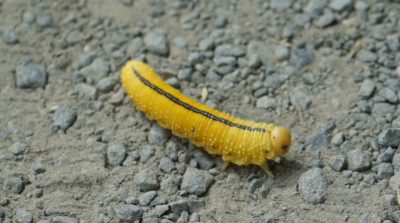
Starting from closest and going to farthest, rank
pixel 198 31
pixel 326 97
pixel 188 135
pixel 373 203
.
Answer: pixel 373 203, pixel 188 135, pixel 326 97, pixel 198 31

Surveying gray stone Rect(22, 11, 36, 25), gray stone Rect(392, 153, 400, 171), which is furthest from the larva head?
gray stone Rect(22, 11, 36, 25)

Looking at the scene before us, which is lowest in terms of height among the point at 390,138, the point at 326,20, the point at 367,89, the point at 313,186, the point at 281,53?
the point at 313,186

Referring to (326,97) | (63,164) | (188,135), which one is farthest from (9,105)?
(326,97)

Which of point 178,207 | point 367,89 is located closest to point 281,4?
point 367,89

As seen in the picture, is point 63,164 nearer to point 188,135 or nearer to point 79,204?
point 79,204

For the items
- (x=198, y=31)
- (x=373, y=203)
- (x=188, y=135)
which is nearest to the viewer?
(x=373, y=203)

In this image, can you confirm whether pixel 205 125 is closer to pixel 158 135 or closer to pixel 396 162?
pixel 158 135

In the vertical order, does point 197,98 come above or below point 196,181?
above
